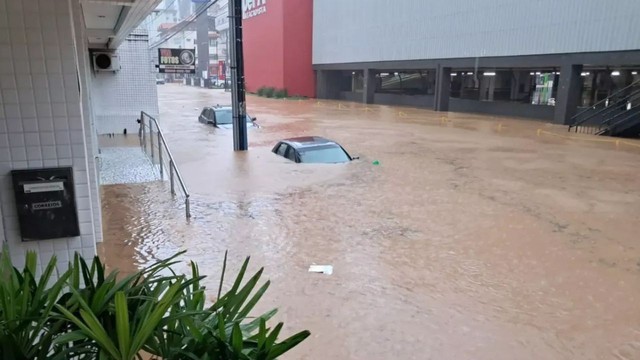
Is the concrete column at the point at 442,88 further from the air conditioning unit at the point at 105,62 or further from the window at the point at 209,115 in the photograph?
the air conditioning unit at the point at 105,62

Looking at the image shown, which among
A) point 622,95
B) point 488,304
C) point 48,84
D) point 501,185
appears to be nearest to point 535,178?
point 501,185

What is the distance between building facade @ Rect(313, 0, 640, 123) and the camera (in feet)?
70.6

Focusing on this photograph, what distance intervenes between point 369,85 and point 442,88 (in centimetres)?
870

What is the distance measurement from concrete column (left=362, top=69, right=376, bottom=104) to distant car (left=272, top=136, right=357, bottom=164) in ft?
84.2

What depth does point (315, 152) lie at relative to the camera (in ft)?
43.3

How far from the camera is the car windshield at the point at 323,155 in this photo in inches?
514

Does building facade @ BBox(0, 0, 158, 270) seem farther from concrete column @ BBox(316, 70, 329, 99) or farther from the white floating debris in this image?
concrete column @ BBox(316, 70, 329, 99)

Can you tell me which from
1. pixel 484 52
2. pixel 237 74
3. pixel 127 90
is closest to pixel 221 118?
pixel 127 90

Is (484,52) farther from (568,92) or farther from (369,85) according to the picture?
(369,85)

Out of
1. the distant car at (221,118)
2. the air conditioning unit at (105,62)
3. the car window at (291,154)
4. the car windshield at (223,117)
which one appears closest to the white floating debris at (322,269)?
the car window at (291,154)

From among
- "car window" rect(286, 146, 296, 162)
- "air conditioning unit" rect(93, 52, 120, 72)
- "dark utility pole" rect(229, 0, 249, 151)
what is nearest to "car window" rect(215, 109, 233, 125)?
"dark utility pole" rect(229, 0, 249, 151)

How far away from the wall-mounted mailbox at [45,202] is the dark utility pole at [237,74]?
1201 cm

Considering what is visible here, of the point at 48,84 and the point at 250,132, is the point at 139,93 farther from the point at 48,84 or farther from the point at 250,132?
the point at 48,84

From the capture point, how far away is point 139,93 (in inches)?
659
